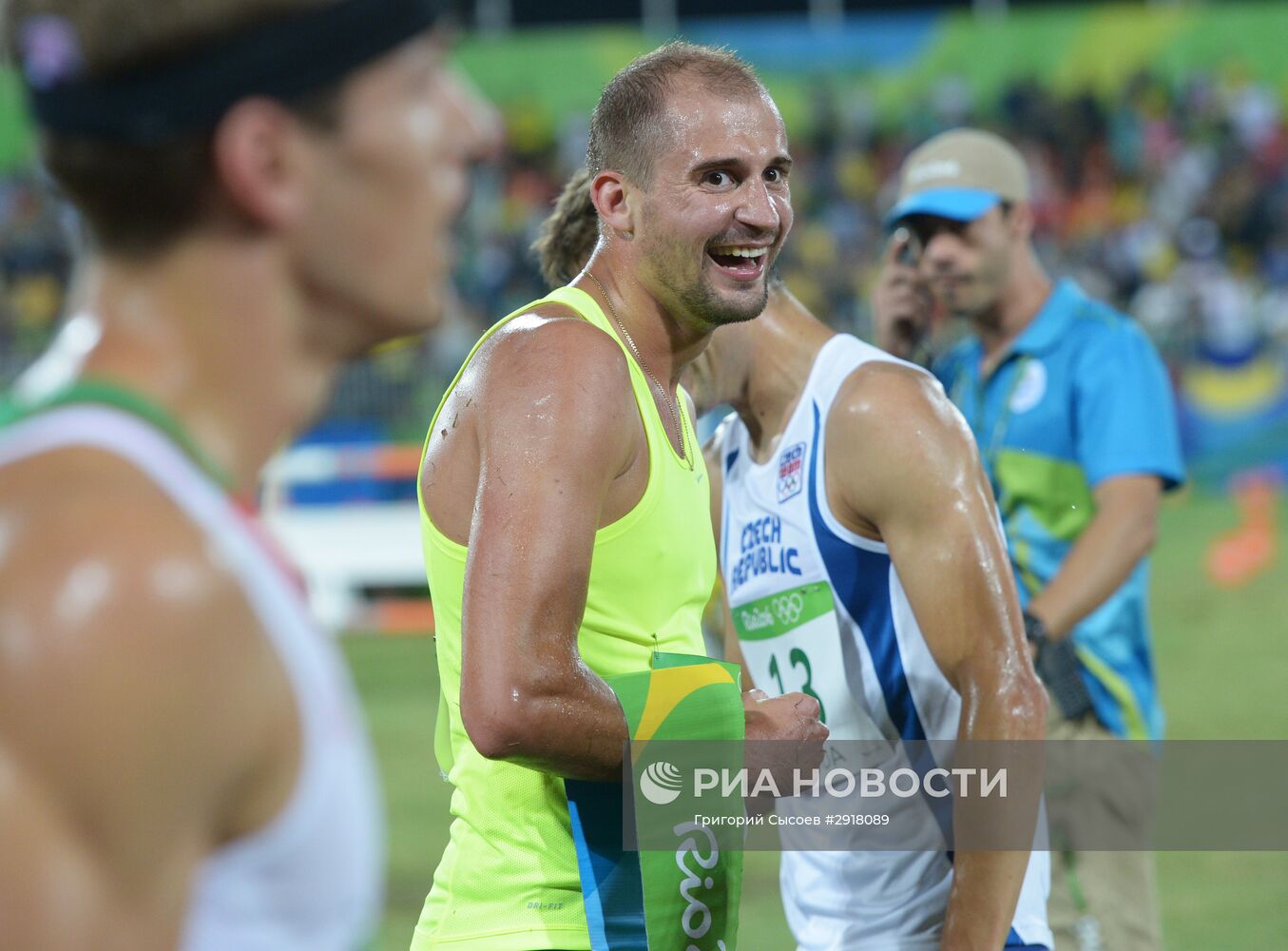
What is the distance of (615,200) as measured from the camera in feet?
10.0

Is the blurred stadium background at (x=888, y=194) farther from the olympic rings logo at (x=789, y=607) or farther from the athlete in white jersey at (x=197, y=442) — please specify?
the athlete in white jersey at (x=197, y=442)

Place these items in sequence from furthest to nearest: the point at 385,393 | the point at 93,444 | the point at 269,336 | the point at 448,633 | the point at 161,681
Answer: the point at 385,393 → the point at 448,633 → the point at 269,336 → the point at 93,444 → the point at 161,681

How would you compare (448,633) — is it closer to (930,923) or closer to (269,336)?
(930,923)

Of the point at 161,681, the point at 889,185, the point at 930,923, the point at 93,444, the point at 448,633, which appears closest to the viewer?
the point at 161,681

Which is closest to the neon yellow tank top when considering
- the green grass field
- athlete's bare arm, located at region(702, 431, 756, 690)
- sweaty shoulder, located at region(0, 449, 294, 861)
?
athlete's bare arm, located at region(702, 431, 756, 690)

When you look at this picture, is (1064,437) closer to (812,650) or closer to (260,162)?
(812,650)

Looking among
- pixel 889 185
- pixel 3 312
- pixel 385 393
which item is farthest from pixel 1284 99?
pixel 3 312

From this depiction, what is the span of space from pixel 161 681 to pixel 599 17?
28200 millimetres

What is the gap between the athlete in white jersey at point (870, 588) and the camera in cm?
296

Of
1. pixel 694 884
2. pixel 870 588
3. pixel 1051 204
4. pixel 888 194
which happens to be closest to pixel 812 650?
pixel 870 588

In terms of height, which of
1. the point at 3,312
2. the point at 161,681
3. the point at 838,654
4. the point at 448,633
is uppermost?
the point at 161,681

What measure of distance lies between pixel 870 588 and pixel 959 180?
2379mm

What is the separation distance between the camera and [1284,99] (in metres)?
25.9

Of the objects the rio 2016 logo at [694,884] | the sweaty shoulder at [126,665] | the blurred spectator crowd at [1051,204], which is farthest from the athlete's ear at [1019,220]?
the blurred spectator crowd at [1051,204]
